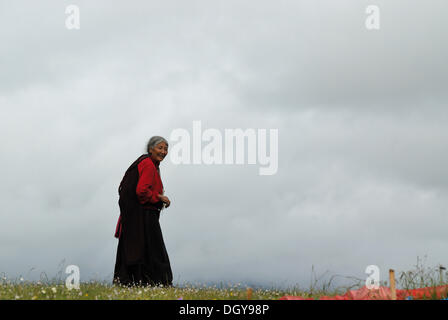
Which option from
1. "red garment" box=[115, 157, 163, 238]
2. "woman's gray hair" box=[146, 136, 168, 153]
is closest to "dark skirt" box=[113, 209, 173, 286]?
"red garment" box=[115, 157, 163, 238]

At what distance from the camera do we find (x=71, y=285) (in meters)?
10.2

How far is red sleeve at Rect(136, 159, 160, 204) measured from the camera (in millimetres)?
11984

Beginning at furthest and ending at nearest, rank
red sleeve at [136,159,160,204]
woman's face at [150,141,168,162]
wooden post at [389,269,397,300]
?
woman's face at [150,141,168,162] < red sleeve at [136,159,160,204] < wooden post at [389,269,397,300]

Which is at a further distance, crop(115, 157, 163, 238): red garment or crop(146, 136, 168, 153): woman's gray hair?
crop(146, 136, 168, 153): woman's gray hair

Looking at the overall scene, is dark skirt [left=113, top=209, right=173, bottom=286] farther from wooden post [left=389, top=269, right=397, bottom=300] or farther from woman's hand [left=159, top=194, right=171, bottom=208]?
wooden post [left=389, top=269, right=397, bottom=300]

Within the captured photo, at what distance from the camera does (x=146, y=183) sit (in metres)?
12.0

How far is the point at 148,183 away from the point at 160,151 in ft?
2.51

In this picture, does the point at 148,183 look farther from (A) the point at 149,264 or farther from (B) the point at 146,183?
(A) the point at 149,264

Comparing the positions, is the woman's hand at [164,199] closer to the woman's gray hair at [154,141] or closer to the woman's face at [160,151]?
the woman's face at [160,151]

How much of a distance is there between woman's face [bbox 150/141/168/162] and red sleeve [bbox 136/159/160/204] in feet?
0.67

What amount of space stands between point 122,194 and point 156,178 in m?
0.89
